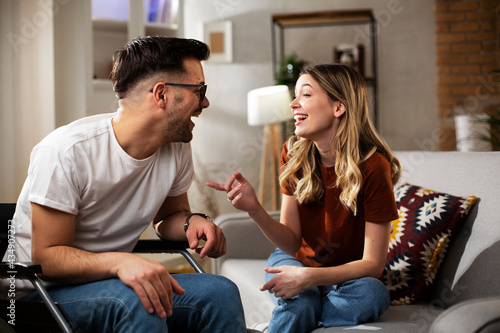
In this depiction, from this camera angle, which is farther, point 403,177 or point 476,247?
point 403,177

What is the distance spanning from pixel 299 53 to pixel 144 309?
3.83 m

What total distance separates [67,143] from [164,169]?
1.01 feet

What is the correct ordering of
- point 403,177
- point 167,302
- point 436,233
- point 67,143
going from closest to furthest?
point 167,302
point 67,143
point 436,233
point 403,177

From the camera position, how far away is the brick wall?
451cm

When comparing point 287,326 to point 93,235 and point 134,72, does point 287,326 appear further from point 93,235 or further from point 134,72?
point 134,72

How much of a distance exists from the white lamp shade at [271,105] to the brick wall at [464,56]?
5.32ft

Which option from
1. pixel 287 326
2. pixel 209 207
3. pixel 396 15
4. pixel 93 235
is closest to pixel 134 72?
pixel 93 235

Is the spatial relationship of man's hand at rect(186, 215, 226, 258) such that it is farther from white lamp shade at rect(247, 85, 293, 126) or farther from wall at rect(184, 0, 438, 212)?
wall at rect(184, 0, 438, 212)

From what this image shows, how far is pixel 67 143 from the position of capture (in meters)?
1.31

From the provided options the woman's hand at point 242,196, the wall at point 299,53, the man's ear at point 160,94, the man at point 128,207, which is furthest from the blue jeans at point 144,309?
the wall at point 299,53

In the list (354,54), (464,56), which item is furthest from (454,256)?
(464,56)

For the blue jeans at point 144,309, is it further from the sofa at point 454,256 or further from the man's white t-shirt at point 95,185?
the sofa at point 454,256

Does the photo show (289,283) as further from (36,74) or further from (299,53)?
(299,53)

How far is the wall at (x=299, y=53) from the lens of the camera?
4.61 m
